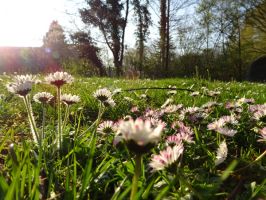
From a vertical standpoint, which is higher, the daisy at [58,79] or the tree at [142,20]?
the tree at [142,20]

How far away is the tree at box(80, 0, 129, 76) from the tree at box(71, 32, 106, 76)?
1.25 meters

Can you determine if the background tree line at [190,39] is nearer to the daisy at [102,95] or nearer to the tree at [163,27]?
the tree at [163,27]

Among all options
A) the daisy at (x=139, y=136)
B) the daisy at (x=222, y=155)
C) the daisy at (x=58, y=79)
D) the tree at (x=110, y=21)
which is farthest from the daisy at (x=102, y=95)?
the tree at (x=110, y=21)

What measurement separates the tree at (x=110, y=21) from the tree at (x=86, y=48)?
4.11ft

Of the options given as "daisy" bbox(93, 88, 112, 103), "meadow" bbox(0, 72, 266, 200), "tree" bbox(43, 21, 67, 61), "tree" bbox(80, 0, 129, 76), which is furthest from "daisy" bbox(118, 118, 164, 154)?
"tree" bbox(43, 21, 67, 61)

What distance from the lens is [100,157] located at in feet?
5.41

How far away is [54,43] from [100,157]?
43.0 m

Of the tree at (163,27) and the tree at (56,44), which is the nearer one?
the tree at (163,27)

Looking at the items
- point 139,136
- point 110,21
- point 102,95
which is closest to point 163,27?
point 110,21

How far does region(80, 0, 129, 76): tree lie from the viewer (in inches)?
1240

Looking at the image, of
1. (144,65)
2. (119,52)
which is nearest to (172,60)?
(144,65)

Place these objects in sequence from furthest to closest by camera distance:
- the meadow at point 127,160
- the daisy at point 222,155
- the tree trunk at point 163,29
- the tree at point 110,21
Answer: the tree at point 110,21 → the tree trunk at point 163,29 → the daisy at point 222,155 → the meadow at point 127,160

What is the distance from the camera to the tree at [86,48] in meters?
31.6

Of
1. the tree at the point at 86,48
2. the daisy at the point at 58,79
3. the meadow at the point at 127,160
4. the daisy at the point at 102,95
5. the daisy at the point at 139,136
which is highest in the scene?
the tree at the point at 86,48
